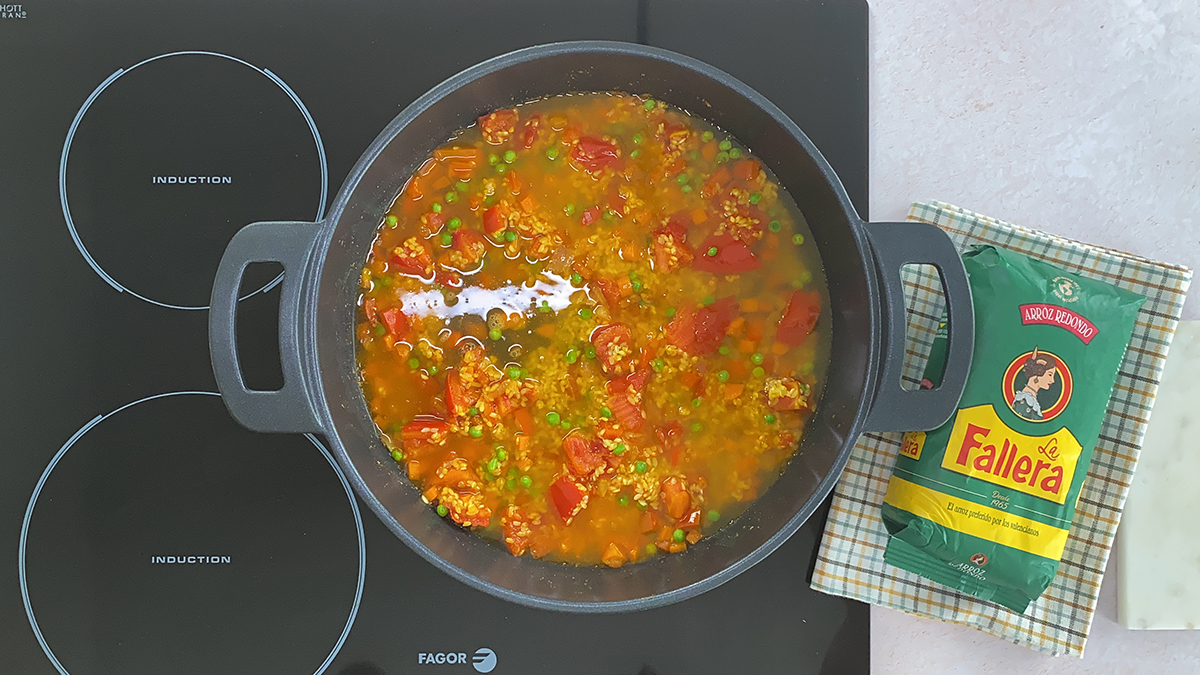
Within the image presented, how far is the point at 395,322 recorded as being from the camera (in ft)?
4.33

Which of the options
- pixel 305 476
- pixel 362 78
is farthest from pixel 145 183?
pixel 305 476

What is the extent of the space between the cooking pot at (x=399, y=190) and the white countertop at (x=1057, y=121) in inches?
12.4

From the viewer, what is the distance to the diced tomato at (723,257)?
1.31 metres

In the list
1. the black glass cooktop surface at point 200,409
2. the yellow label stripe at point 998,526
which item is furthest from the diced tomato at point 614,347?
the yellow label stripe at point 998,526

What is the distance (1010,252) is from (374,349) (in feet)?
3.71

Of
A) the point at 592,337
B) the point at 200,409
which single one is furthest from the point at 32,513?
the point at 592,337

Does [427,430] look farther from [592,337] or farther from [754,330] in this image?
[754,330]

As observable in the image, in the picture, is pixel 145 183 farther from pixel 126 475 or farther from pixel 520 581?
pixel 520 581

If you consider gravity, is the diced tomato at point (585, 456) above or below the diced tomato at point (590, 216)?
below

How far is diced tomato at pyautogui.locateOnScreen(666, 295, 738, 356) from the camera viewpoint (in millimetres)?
1307

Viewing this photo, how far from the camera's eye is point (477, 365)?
1.31 meters

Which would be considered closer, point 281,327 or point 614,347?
point 281,327

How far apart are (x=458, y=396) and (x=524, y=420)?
12 cm

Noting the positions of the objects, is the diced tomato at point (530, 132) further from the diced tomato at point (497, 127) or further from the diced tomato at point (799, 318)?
the diced tomato at point (799, 318)
